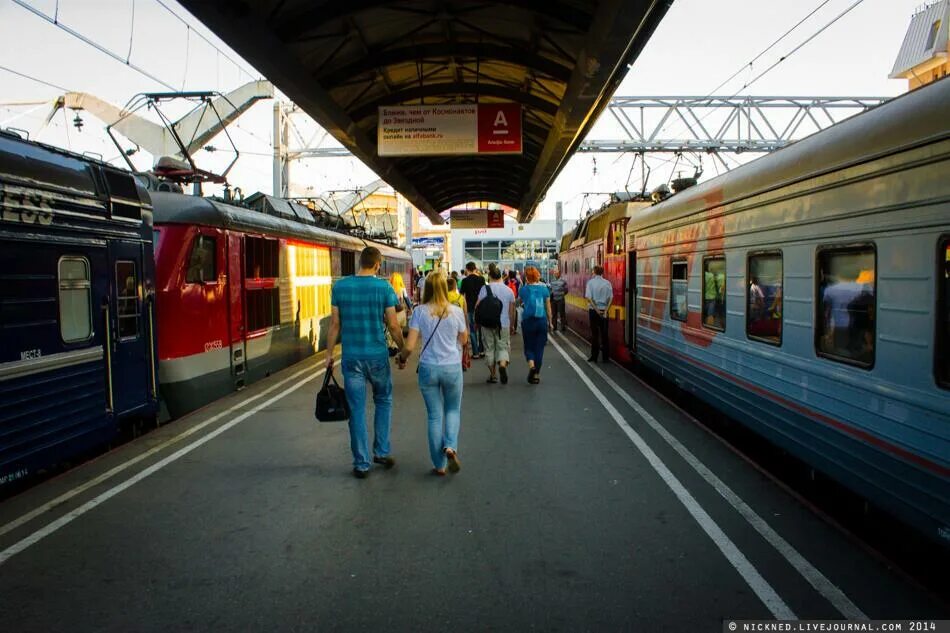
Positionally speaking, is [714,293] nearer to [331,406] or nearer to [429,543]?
[331,406]

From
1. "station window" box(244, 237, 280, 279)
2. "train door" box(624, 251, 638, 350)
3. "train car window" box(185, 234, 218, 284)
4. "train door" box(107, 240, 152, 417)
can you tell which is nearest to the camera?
"train door" box(107, 240, 152, 417)

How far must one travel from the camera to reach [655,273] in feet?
37.6

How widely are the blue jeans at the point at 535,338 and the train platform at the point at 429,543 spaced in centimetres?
382

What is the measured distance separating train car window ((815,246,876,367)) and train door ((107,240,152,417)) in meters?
6.26

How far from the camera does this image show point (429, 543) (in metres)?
4.87

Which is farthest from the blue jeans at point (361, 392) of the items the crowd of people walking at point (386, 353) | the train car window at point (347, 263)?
the train car window at point (347, 263)

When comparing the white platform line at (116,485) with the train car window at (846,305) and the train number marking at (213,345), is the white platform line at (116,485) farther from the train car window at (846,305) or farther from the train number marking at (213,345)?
the train car window at (846,305)

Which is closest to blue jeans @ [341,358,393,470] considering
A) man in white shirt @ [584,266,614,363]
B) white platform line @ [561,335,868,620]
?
white platform line @ [561,335,868,620]

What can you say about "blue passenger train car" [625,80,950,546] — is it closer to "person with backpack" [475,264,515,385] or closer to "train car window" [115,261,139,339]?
"person with backpack" [475,264,515,385]

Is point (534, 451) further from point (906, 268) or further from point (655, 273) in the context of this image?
point (655, 273)

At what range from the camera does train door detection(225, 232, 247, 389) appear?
1059 centimetres

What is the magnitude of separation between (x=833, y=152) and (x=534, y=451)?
373 centimetres

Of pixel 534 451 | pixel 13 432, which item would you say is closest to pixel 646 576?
pixel 534 451

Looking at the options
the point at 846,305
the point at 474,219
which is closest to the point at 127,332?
the point at 846,305
